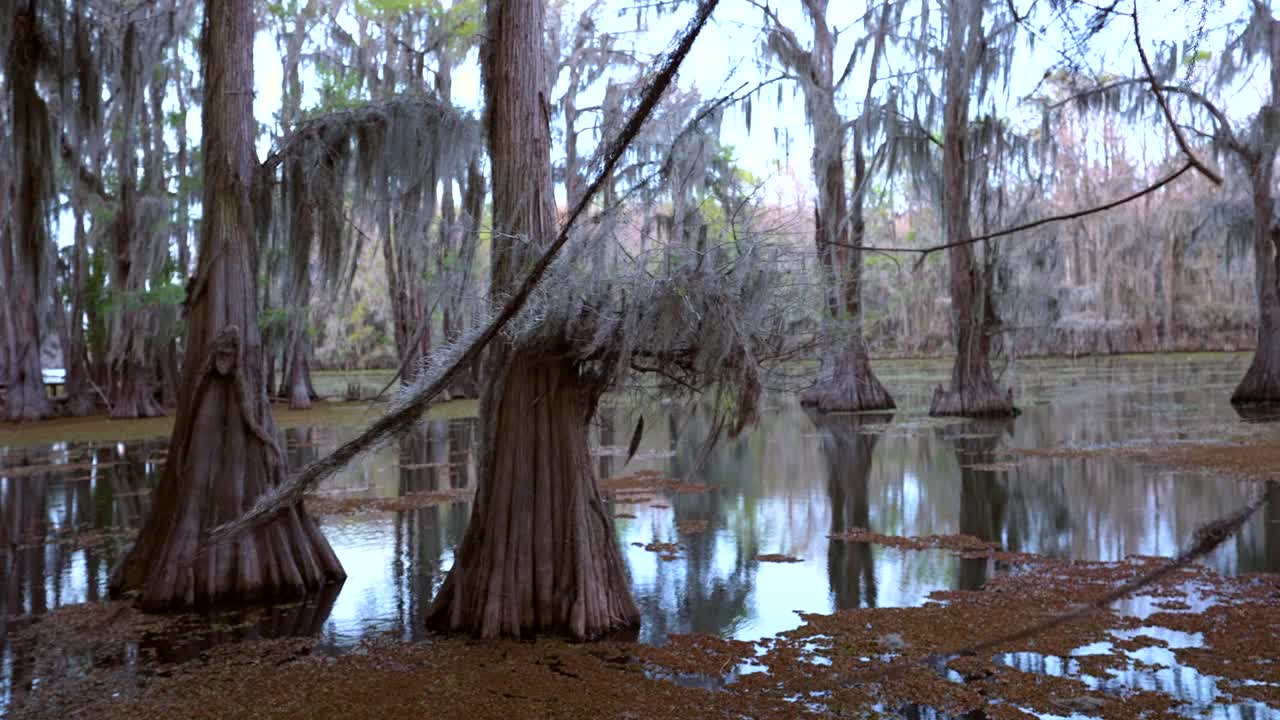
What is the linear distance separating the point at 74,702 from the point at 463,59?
23.8 meters

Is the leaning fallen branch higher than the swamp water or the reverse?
higher

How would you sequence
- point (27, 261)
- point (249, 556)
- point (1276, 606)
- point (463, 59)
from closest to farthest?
point (1276, 606) < point (249, 556) < point (27, 261) < point (463, 59)

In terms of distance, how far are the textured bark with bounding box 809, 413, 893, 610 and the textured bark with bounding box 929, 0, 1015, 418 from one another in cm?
158

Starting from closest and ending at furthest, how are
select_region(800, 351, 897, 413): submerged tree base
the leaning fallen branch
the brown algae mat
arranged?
the leaning fallen branch
the brown algae mat
select_region(800, 351, 897, 413): submerged tree base

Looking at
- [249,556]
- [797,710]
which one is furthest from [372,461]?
[797,710]

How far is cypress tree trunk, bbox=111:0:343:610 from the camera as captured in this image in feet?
19.7

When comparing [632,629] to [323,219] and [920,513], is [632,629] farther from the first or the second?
[920,513]

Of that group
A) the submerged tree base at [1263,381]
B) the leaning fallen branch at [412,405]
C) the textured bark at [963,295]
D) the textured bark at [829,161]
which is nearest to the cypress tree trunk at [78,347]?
the textured bark at [829,161]

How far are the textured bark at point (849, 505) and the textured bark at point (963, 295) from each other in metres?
1.58

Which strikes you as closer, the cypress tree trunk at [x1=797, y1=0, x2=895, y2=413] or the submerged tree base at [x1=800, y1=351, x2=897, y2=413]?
the cypress tree trunk at [x1=797, y1=0, x2=895, y2=413]

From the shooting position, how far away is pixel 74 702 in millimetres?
4344

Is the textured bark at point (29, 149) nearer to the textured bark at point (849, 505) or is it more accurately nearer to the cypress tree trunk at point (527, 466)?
the cypress tree trunk at point (527, 466)

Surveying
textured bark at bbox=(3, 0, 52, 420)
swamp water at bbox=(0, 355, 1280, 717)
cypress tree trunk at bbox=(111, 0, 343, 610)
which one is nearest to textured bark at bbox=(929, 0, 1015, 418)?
swamp water at bbox=(0, 355, 1280, 717)

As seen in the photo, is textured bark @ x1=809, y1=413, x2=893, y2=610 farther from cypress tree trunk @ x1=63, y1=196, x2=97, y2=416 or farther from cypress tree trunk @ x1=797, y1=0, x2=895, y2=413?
cypress tree trunk @ x1=63, y1=196, x2=97, y2=416
